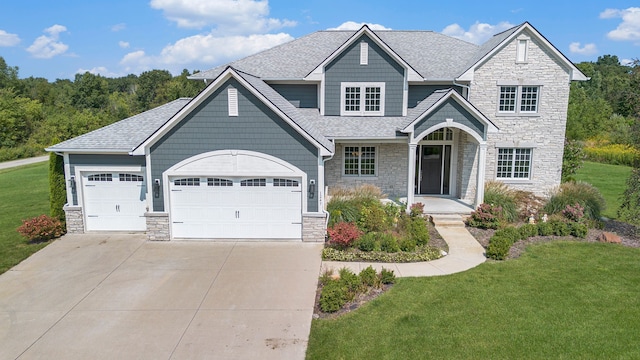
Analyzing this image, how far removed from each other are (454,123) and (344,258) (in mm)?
7541

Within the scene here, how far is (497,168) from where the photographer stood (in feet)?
62.3

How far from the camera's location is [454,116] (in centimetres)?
1645

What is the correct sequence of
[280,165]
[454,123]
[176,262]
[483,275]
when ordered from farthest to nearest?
[454,123] → [280,165] → [176,262] → [483,275]

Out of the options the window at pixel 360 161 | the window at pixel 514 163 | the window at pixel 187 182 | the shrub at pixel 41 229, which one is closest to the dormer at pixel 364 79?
the window at pixel 360 161

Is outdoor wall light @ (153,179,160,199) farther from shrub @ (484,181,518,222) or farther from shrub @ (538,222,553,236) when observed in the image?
shrub @ (538,222,553,236)

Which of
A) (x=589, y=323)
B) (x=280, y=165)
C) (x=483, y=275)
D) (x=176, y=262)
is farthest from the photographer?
(x=280, y=165)

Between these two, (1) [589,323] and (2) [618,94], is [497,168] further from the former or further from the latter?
(1) [589,323]

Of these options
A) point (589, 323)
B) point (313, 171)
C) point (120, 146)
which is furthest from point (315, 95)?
point (589, 323)

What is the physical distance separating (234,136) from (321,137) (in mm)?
3277

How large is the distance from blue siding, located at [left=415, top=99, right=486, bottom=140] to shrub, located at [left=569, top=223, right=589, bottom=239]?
4.68m

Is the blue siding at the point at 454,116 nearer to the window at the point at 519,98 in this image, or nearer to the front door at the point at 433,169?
the front door at the point at 433,169

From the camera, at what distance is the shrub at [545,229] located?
14.9 metres

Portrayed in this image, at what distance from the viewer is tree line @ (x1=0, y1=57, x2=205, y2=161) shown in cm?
5022

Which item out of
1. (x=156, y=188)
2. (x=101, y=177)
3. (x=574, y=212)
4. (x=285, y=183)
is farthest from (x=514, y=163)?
(x=101, y=177)
